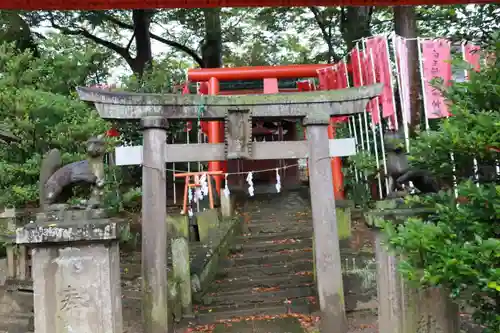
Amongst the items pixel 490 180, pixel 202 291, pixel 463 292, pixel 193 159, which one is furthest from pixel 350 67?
pixel 463 292

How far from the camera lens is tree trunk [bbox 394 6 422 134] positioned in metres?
9.64

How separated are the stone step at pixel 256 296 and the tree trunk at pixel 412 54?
445cm

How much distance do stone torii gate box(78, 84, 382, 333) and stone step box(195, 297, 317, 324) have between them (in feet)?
4.40

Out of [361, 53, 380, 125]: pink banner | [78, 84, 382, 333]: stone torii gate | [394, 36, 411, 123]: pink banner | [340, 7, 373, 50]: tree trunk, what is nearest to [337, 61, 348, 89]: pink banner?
[361, 53, 380, 125]: pink banner

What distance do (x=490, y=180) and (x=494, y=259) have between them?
102 centimetres

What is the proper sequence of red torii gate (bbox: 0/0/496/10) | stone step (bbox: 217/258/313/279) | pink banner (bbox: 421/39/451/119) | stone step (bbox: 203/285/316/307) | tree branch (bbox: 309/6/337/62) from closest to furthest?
1. red torii gate (bbox: 0/0/496/10)
2. stone step (bbox: 203/285/316/307)
3. pink banner (bbox: 421/39/451/119)
4. stone step (bbox: 217/258/313/279)
5. tree branch (bbox: 309/6/337/62)

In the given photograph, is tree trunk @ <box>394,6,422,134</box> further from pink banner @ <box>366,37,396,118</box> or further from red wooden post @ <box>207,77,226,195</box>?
red wooden post @ <box>207,77,226,195</box>

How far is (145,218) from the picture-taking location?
6.77m

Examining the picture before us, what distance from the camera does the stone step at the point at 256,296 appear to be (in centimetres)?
841

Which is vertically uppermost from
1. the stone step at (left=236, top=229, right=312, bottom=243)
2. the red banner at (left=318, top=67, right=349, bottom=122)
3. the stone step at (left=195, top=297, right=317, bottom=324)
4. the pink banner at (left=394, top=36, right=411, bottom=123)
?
the red banner at (left=318, top=67, right=349, bottom=122)

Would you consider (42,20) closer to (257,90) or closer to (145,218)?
(257,90)

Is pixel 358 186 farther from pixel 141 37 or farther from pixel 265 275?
pixel 141 37

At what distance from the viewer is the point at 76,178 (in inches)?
190

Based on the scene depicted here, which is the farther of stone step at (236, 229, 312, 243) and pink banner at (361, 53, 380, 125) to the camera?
stone step at (236, 229, 312, 243)
